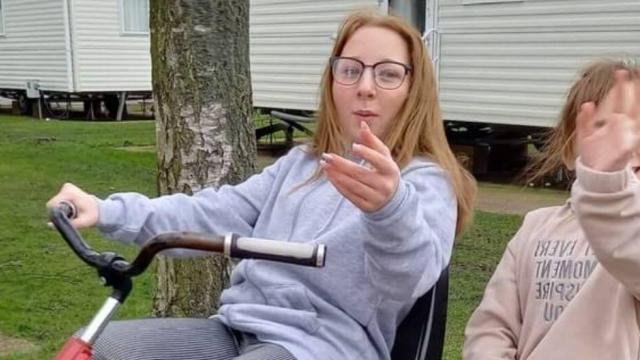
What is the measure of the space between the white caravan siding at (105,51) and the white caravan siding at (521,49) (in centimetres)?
1032

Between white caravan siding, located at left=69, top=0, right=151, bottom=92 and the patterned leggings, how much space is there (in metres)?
18.3

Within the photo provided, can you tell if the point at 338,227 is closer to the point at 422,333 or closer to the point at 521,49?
the point at 422,333

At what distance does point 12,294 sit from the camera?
19.3 ft

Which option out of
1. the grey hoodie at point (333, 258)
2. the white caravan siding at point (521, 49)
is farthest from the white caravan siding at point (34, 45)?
the grey hoodie at point (333, 258)

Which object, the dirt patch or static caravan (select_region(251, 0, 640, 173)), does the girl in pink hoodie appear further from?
static caravan (select_region(251, 0, 640, 173))

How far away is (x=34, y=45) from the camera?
2141cm

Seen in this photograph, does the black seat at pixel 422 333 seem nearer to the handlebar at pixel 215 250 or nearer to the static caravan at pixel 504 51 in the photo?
the handlebar at pixel 215 250

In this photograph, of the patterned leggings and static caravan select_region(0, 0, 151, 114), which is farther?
static caravan select_region(0, 0, 151, 114)

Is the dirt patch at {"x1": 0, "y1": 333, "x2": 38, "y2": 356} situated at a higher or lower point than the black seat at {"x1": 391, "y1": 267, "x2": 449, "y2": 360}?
lower

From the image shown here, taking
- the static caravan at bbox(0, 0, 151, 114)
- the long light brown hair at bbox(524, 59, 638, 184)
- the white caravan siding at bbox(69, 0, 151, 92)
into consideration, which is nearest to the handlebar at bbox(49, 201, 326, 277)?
the long light brown hair at bbox(524, 59, 638, 184)

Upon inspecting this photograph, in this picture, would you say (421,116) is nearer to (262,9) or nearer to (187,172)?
(187,172)

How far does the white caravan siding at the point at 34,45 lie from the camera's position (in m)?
20.4

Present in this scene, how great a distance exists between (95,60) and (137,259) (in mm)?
19312

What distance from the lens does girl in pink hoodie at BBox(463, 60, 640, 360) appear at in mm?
1786
